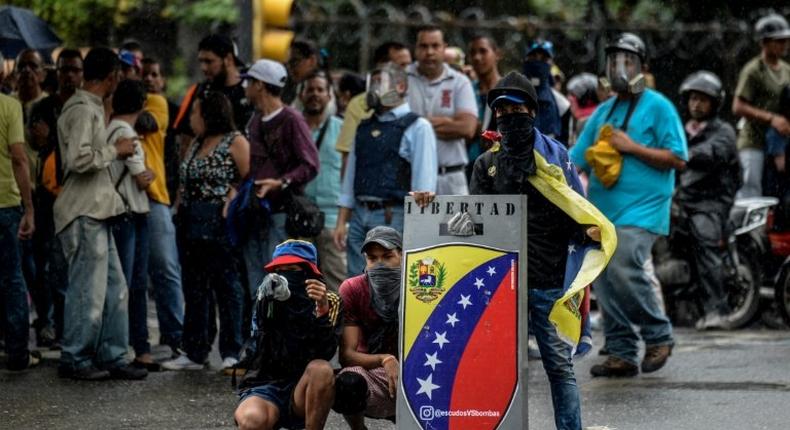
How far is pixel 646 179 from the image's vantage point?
421 inches

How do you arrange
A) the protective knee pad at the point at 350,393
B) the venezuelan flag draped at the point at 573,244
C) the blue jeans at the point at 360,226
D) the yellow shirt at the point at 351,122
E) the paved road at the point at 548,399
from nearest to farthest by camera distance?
the protective knee pad at the point at 350,393 → the venezuelan flag draped at the point at 573,244 → the paved road at the point at 548,399 → the blue jeans at the point at 360,226 → the yellow shirt at the point at 351,122

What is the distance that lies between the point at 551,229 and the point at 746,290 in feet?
20.7

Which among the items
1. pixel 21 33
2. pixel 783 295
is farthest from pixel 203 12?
pixel 783 295

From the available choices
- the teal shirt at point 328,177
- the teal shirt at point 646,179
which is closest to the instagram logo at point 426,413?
the teal shirt at point 646,179

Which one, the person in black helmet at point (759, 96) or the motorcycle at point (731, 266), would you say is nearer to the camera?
the motorcycle at point (731, 266)

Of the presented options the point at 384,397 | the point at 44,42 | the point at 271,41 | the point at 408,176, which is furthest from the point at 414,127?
the point at 44,42

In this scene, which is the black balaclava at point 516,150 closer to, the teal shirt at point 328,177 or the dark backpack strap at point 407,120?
the dark backpack strap at point 407,120

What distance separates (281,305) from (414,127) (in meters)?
3.60

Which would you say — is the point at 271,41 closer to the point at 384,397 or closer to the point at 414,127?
the point at 414,127

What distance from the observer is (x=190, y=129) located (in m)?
11.7

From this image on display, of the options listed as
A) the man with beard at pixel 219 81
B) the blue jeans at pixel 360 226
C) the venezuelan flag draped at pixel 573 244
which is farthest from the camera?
the man with beard at pixel 219 81

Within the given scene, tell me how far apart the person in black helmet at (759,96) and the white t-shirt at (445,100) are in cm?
417

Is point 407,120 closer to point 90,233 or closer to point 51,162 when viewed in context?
point 90,233

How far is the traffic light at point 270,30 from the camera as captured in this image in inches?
520
